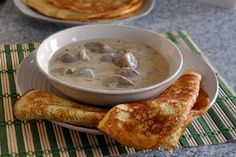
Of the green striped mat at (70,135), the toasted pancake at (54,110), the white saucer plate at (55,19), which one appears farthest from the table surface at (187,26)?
the toasted pancake at (54,110)

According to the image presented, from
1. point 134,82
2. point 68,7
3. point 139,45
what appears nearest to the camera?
point 134,82

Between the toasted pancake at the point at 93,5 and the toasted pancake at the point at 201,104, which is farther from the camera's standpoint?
the toasted pancake at the point at 93,5

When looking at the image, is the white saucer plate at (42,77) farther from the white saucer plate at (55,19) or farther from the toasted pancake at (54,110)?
the white saucer plate at (55,19)

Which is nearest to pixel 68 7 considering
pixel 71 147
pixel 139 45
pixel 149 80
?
pixel 139 45

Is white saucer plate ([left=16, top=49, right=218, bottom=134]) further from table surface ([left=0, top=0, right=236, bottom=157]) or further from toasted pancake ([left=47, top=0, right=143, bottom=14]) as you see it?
toasted pancake ([left=47, top=0, right=143, bottom=14])

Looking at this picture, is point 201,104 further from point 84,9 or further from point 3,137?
point 84,9

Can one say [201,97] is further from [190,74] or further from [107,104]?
[107,104]
